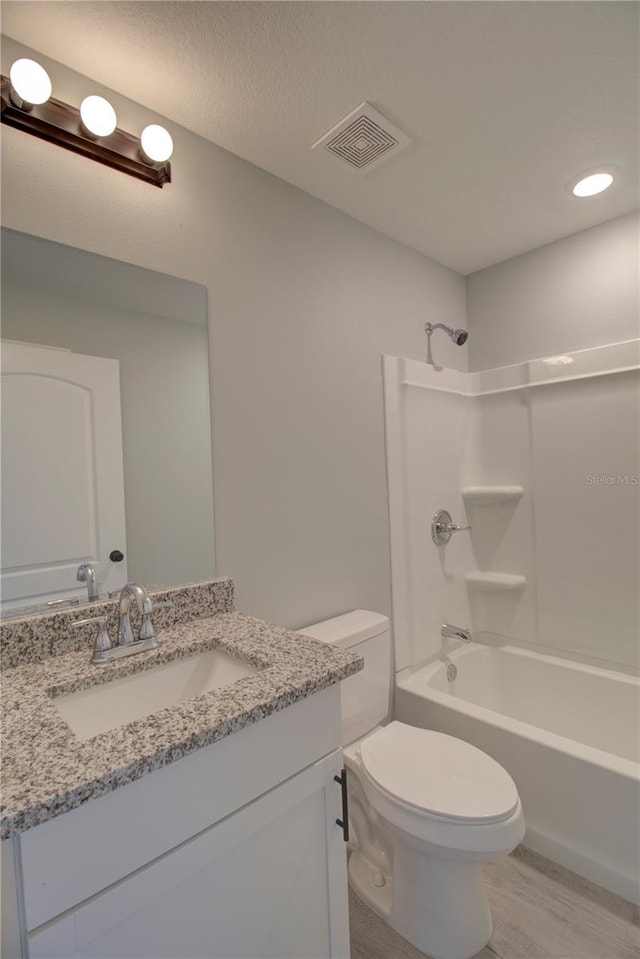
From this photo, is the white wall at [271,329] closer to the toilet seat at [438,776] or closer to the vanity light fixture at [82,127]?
the vanity light fixture at [82,127]

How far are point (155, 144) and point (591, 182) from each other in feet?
5.35

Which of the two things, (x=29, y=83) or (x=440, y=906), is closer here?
(x=29, y=83)

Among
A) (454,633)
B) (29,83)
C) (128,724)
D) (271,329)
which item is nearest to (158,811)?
(128,724)

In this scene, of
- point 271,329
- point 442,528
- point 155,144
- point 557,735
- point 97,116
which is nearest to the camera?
point 97,116

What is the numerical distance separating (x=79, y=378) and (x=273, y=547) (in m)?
0.81

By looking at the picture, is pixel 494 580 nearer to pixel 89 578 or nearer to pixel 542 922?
pixel 542 922

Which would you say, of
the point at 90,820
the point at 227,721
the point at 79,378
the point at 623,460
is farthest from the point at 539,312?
the point at 90,820

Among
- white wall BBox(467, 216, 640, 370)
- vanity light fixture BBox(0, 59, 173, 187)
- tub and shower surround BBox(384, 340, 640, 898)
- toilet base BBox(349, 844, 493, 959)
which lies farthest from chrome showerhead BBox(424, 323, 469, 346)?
toilet base BBox(349, 844, 493, 959)

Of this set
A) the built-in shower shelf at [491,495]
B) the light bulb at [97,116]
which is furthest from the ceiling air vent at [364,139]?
the built-in shower shelf at [491,495]

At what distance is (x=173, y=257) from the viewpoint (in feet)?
4.56

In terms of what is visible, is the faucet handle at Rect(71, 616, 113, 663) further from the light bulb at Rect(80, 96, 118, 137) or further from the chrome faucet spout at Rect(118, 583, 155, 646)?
the light bulb at Rect(80, 96, 118, 137)

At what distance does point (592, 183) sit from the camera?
1.79 m

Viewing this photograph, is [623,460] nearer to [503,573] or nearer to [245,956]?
[503,573]

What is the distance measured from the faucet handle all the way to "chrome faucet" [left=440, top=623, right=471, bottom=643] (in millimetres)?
1630
